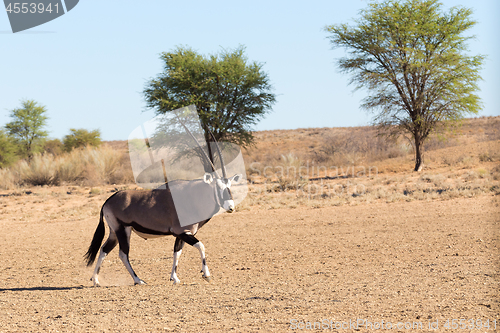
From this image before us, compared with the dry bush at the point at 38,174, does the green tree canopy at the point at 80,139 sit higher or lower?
higher

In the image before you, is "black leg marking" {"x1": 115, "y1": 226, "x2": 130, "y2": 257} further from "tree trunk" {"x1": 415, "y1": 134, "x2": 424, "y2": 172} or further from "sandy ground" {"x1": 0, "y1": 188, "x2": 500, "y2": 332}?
"tree trunk" {"x1": 415, "y1": 134, "x2": 424, "y2": 172}

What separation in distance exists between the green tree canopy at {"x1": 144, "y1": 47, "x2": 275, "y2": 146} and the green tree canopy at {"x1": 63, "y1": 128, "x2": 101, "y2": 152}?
1962cm

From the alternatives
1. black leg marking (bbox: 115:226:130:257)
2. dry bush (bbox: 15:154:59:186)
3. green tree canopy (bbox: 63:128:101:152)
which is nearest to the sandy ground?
black leg marking (bbox: 115:226:130:257)

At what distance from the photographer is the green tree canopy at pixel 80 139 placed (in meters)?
42.6

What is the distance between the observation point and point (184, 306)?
5684 millimetres

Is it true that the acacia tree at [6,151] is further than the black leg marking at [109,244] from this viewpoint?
Yes

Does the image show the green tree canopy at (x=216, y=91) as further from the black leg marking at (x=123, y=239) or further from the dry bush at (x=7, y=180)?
the black leg marking at (x=123, y=239)

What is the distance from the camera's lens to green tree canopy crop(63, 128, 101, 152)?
4256 cm

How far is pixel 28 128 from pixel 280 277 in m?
36.7

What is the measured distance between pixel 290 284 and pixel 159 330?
8.16ft

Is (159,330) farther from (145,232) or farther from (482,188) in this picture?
(482,188)

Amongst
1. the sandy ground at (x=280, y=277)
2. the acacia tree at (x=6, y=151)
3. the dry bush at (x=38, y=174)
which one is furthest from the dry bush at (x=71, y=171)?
the sandy ground at (x=280, y=277)

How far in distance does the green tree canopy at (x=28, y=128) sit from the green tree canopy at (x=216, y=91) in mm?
17276

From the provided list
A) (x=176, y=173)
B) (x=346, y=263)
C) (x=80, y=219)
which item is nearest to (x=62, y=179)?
(x=176, y=173)
